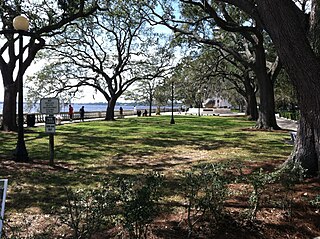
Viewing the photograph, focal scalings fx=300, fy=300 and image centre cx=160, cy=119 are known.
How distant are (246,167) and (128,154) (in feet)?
13.9

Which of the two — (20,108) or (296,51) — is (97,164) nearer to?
(20,108)

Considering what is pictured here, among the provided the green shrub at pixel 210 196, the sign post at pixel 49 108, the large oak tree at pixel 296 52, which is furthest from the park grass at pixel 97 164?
the large oak tree at pixel 296 52

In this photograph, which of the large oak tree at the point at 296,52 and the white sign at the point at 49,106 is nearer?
the large oak tree at the point at 296,52

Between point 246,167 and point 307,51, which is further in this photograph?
point 246,167

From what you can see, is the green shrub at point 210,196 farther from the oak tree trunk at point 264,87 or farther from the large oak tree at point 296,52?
the oak tree trunk at point 264,87

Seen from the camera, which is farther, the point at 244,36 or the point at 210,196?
the point at 244,36

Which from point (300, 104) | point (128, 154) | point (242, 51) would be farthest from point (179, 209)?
point (242, 51)

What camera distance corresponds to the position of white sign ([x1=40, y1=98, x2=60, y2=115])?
26.1 ft

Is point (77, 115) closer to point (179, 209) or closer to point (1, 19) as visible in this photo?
point (1, 19)

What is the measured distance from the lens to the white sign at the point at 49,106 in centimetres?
795

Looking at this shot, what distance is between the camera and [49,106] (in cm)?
798

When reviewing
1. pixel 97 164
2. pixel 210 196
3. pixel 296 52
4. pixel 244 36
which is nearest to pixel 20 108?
pixel 97 164

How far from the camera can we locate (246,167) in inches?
297

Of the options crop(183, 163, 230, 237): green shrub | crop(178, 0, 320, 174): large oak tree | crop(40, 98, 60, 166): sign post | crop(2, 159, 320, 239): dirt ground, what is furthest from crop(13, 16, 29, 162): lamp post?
crop(178, 0, 320, 174): large oak tree
